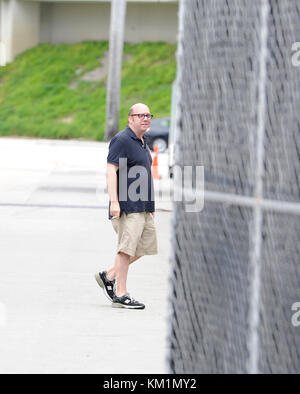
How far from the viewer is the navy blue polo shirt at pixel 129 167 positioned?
909 cm

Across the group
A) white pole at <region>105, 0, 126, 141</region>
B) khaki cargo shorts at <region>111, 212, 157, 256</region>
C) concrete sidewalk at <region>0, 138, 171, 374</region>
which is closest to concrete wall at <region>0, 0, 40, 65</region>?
white pole at <region>105, 0, 126, 141</region>

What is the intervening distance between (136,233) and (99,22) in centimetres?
5419

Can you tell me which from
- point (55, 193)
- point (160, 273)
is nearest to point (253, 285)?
point (160, 273)

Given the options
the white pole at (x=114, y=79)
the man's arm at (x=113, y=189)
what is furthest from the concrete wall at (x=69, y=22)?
the man's arm at (x=113, y=189)

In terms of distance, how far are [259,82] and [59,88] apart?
180ft

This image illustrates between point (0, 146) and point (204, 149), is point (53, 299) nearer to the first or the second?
point (204, 149)

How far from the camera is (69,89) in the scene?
192ft

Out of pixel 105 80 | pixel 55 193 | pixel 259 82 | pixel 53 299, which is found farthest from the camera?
pixel 105 80

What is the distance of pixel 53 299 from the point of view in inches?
375

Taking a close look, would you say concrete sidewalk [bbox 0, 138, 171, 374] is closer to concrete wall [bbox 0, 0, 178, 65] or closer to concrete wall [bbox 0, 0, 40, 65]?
concrete wall [bbox 0, 0, 178, 65]

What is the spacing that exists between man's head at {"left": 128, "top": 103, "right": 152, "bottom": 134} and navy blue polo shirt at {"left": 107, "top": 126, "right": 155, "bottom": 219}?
0.21 feet

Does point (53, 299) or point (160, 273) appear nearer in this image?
point (53, 299)

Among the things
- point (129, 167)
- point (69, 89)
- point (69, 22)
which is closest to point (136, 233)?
point (129, 167)

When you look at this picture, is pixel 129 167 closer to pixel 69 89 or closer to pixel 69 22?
pixel 69 89
